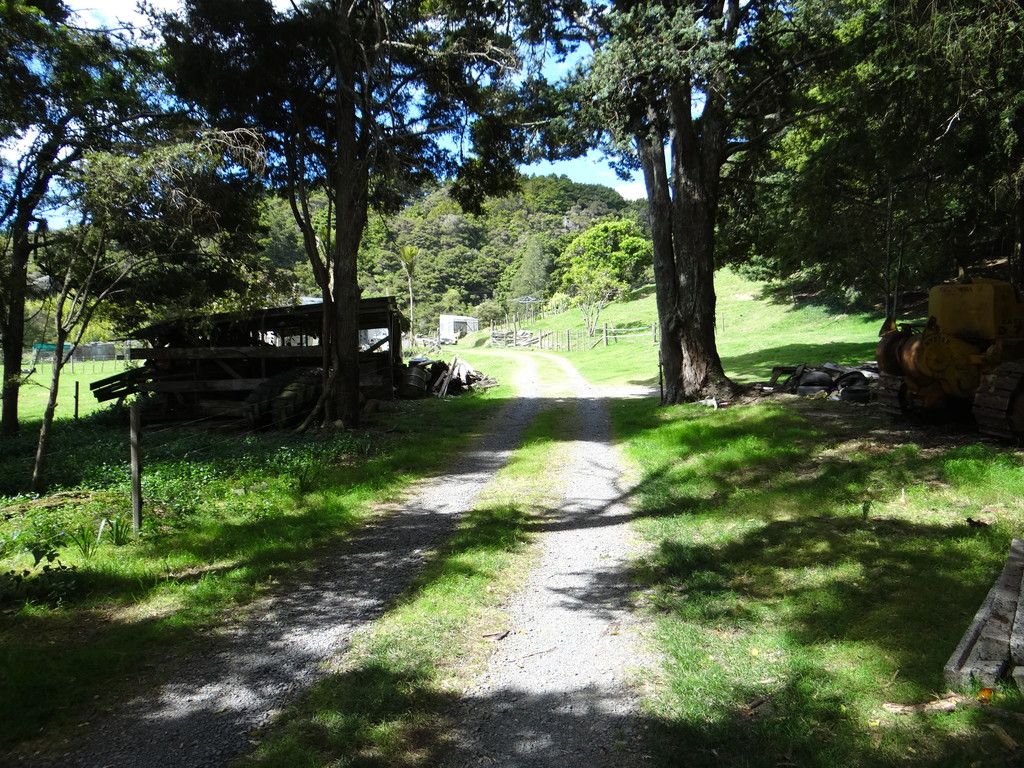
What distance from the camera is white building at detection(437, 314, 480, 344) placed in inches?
2990

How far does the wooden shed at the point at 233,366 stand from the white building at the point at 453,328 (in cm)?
5555

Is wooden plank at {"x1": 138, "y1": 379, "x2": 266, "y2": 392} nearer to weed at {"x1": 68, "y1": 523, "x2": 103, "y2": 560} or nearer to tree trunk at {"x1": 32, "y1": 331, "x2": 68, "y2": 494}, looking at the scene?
tree trunk at {"x1": 32, "y1": 331, "x2": 68, "y2": 494}

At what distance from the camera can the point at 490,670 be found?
4039mm

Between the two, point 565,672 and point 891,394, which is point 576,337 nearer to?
point 891,394

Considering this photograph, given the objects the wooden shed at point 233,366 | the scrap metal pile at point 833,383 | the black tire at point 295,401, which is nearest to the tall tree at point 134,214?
the black tire at point 295,401

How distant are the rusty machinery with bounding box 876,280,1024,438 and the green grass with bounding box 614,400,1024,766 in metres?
0.67

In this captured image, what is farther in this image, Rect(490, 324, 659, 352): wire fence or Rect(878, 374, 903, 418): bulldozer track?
Rect(490, 324, 659, 352): wire fence

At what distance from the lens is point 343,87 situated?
12.1 meters

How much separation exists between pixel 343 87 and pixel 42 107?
706 centimetres

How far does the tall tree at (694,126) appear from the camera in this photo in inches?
450

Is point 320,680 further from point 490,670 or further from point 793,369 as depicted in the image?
point 793,369

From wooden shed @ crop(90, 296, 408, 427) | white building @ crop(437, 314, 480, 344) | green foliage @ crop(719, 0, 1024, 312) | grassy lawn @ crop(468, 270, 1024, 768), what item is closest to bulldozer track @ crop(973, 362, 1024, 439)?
grassy lawn @ crop(468, 270, 1024, 768)

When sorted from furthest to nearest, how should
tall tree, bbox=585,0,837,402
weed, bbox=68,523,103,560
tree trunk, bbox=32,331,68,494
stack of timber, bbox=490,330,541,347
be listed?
1. stack of timber, bbox=490,330,541,347
2. tall tree, bbox=585,0,837,402
3. tree trunk, bbox=32,331,68,494
4. weed, bbox=68,523,103,560

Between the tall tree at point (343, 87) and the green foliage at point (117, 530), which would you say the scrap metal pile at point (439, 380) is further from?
the green foliage at point (117, 530)
